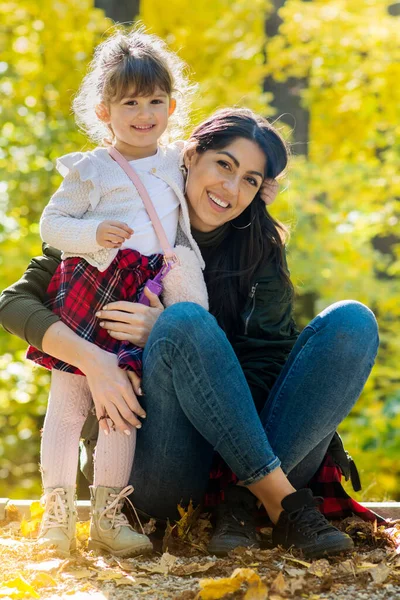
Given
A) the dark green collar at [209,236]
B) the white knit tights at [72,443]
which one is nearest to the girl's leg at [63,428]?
the white knit tights at [72,443]

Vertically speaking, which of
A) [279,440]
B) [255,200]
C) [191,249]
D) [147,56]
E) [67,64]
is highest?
[67,64]

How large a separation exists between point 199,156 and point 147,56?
0.31m

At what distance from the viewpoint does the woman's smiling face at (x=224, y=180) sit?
2.26 metres

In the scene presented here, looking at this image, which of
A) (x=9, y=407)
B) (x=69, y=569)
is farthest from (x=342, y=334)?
(x=9, y=407)

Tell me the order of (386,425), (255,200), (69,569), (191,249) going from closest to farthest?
(69,569)
(191,249)
(255,200)
(386,425)

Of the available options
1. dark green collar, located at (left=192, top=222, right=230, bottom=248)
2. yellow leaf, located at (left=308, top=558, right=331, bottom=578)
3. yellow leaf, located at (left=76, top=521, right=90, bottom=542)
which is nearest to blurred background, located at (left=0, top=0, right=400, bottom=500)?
dark green collar, located at (left=192, top=222, right=230, bottom=248)

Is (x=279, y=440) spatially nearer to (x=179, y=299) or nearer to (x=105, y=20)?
(x=179, y=299)

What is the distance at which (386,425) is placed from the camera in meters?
5.29

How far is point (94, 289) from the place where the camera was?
212 centimetres

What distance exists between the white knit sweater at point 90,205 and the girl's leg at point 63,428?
0.32m

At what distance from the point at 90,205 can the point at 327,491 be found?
1036mm

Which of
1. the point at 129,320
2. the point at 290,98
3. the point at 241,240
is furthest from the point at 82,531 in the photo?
the point at 290,98

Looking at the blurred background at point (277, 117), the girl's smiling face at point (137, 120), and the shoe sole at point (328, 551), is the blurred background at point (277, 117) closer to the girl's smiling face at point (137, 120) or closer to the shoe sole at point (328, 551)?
the girl's smiling face at point (137, 120)

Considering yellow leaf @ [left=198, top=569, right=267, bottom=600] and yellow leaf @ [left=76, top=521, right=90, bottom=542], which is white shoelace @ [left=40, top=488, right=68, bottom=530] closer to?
yellow leaf @ [left=76, top=521, right=90, bottom=542]
